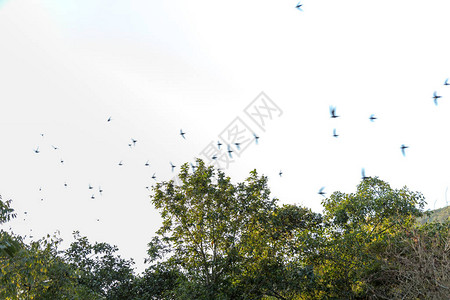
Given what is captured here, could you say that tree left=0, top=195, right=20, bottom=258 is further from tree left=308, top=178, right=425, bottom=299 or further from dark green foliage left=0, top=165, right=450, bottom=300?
tree left=308, top=178, right=425, bottom=299

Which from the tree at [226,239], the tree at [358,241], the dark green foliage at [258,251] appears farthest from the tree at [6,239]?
the tree at [358,241]

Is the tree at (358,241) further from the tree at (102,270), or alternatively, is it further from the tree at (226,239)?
the tree at (102,270)

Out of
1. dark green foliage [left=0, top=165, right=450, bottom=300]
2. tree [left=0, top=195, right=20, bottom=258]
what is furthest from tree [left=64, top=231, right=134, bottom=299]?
tree [left=0, top=195, right=20, bottom=258]

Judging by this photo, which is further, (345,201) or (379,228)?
(345,201)

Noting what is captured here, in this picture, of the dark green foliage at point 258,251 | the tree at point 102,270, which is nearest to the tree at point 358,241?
the dark green foliage at point 258,251

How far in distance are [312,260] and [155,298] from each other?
8.49m

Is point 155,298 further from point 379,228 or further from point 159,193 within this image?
point 379,228

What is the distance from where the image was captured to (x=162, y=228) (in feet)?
50.1

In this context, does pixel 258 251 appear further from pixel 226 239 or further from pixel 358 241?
pixel 358 241

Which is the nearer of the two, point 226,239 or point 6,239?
point 6,239

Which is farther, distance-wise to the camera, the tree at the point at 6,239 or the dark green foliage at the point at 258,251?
the dark green foliage at the point at 258,251

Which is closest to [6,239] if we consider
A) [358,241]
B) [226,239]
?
[226,239]

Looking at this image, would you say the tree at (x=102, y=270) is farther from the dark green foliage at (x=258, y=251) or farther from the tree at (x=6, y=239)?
the tree at (x=6, y=239)

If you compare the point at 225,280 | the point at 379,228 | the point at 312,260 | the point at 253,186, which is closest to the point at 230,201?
the point at 253,186
